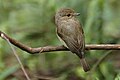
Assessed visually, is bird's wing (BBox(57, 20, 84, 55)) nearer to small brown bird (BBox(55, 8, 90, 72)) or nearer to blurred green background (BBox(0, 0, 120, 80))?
small brown bird (BBox(55, 8, 90, 72))

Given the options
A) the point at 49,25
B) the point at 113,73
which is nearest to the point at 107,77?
the point at 113,73

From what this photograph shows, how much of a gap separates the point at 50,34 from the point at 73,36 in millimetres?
2141

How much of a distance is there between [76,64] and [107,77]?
0.92m

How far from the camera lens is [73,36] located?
569cm

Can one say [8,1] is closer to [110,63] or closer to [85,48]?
[110,63]

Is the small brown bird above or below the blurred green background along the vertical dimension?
above

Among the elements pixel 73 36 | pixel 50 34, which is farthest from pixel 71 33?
pixel 50 34

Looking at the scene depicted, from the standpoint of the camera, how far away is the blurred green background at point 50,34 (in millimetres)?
6949

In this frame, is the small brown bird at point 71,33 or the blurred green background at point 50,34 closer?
the small brown bird at point 71,33

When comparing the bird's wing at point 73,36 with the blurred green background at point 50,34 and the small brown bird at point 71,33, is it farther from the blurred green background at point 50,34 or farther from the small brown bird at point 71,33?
the blurred green background at point 50,34

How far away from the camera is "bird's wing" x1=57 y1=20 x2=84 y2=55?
5.49 m

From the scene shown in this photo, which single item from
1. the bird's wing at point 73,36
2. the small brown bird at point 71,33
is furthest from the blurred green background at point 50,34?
the bird's wing at point 73,36

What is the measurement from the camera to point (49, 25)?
7.82 metres

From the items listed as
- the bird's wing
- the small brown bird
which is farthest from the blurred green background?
the bird's wing
